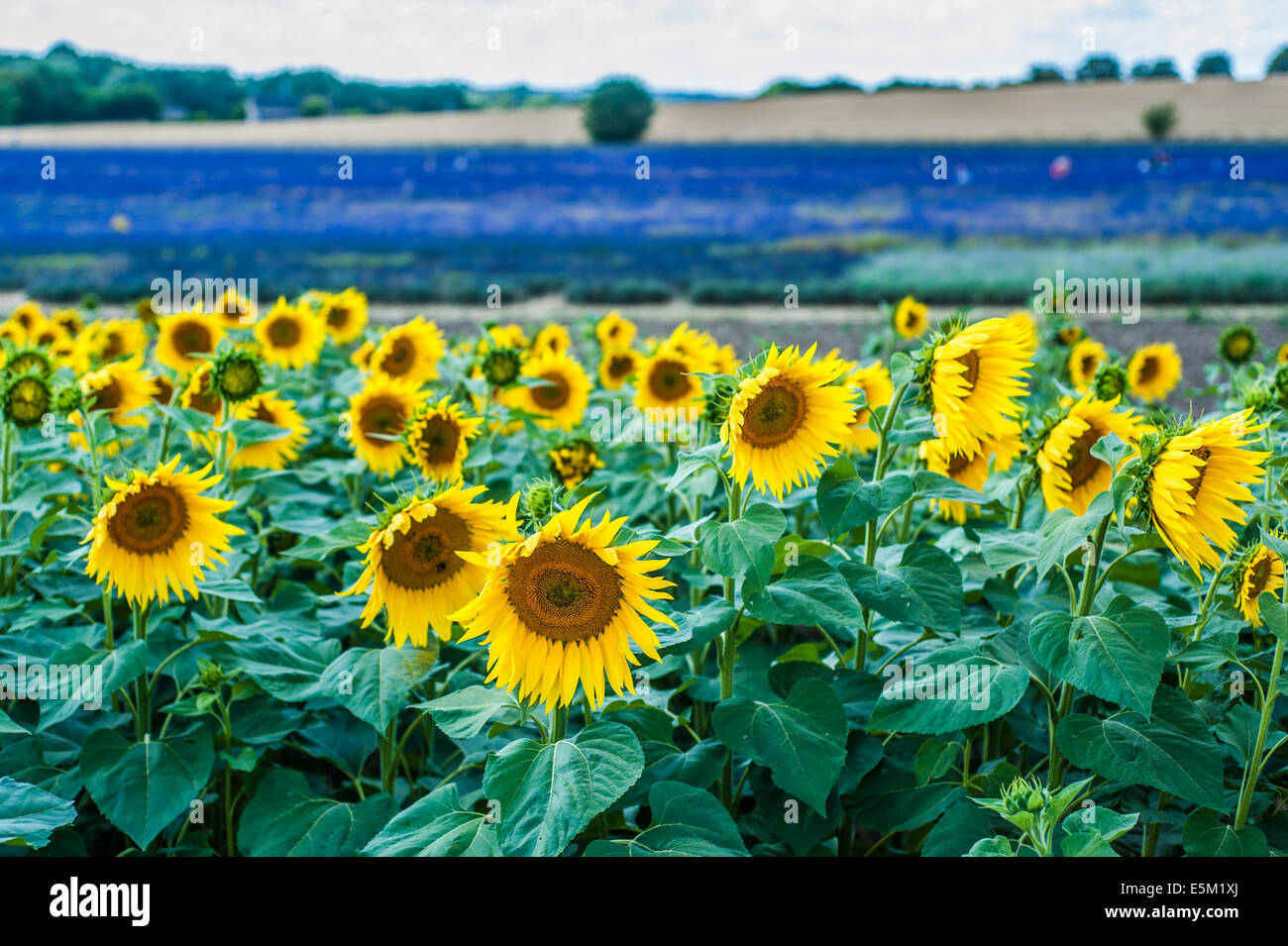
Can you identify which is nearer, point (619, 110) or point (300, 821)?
point (300, 821)

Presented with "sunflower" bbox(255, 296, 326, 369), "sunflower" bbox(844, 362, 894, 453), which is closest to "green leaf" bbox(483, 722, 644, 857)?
"sunflower" bbox(844, 362, 894, 453)

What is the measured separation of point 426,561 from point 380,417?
51.3 inches

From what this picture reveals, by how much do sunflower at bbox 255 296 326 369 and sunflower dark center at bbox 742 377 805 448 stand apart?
3170 mm

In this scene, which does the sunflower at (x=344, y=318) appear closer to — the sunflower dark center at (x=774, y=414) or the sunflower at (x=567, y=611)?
the sunflower dark center at (x=774, y=414)

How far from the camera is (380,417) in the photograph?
368cm

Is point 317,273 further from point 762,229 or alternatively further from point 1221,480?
point 1221,480

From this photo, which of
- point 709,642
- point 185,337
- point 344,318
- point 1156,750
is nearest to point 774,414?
point 709,642

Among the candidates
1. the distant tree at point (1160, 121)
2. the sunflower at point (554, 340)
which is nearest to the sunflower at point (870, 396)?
the sunflower at point (554, 340)

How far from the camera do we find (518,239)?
2569cm

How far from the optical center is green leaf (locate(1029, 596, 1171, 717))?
220cm

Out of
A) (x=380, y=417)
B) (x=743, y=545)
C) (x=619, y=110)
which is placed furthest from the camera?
(x=619, y=110)

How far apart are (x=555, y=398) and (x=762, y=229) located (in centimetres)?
2265

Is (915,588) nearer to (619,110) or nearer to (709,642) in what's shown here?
(709,642)
